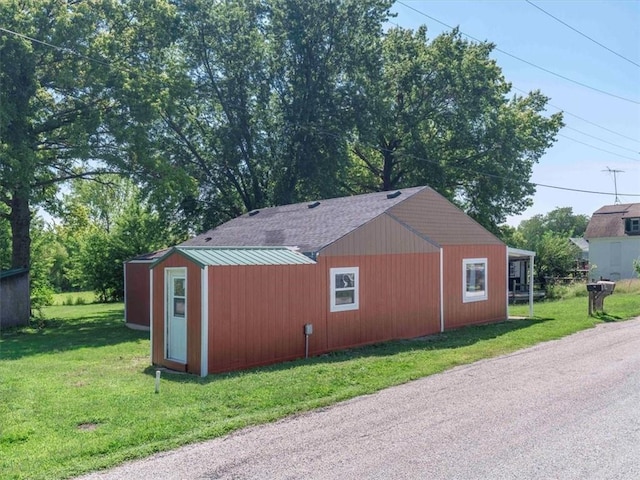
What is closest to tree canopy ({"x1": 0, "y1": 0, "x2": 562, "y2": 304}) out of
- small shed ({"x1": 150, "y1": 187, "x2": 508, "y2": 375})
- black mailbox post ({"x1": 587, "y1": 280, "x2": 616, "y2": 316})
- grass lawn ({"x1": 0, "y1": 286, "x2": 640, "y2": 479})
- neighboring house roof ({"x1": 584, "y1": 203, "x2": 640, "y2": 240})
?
small shed ({"x1": 150, "y1": 187, "x2": 508, "y2": 375})

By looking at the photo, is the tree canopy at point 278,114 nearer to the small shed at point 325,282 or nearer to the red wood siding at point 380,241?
the small shed at point 325,282

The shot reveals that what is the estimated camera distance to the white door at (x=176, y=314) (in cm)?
990

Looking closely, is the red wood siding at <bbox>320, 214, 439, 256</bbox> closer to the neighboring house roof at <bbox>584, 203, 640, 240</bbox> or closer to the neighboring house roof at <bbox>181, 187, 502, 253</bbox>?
the neighboring house roof at <bbox>181, 187, 502, 253</bbox>

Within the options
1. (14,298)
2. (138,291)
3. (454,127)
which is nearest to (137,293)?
(138,291)

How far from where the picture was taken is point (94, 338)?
1512 cm

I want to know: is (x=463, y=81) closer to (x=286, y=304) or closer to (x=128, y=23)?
(x=128, y=23)

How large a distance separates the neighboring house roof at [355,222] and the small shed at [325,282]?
5 cm

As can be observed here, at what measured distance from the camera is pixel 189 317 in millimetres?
9656

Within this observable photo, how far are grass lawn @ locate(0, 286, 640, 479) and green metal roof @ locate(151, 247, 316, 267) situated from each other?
2000 millimetres

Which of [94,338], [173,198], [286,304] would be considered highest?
[173,198]

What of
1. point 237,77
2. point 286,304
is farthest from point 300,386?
point 237,77

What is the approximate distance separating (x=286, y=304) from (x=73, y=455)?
5.81 meters

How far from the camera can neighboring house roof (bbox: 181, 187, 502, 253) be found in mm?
13117

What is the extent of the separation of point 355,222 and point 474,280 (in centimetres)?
498
